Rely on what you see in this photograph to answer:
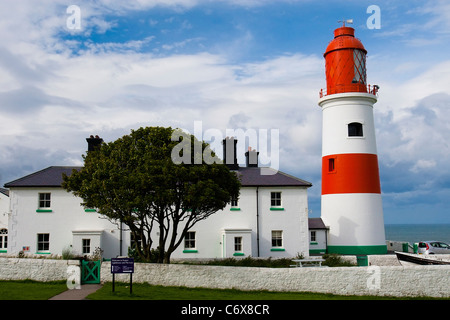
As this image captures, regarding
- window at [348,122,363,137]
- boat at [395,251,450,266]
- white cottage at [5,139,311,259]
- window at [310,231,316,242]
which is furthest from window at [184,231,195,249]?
boat at [395,251,450,266]

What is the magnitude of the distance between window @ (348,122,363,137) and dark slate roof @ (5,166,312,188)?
450 cm

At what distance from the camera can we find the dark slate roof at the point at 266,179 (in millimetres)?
28969

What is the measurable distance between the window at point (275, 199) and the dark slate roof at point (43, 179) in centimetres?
1402

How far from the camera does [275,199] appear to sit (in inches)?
1146

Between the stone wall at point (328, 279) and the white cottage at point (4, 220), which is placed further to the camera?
the white cottage at point (4, 220)

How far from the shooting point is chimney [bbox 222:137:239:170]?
30.8m

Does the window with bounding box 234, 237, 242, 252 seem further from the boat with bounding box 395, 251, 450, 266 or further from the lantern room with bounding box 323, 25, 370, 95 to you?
the lantern room with bounding box 323, 25, 370, 95

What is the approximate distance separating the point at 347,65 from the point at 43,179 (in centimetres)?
2190

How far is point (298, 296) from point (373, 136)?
15.6m

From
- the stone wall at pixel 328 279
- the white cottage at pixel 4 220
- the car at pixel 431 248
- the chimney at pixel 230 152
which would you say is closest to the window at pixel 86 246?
the white cottage at pixel 4 220

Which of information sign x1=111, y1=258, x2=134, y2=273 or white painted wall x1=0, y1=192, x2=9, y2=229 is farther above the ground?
white painted wall x1=0, y1=192, x2=9, y2=229

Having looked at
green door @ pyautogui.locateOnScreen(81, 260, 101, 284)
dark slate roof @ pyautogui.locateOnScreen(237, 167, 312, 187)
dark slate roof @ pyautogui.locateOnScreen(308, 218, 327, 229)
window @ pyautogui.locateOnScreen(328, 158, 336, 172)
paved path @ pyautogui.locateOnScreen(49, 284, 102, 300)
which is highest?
window @ pyautogui.locateOnScreen(328, 158, 336, 172)

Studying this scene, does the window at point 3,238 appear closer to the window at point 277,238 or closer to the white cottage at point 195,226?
the white cottage at point 195,226
